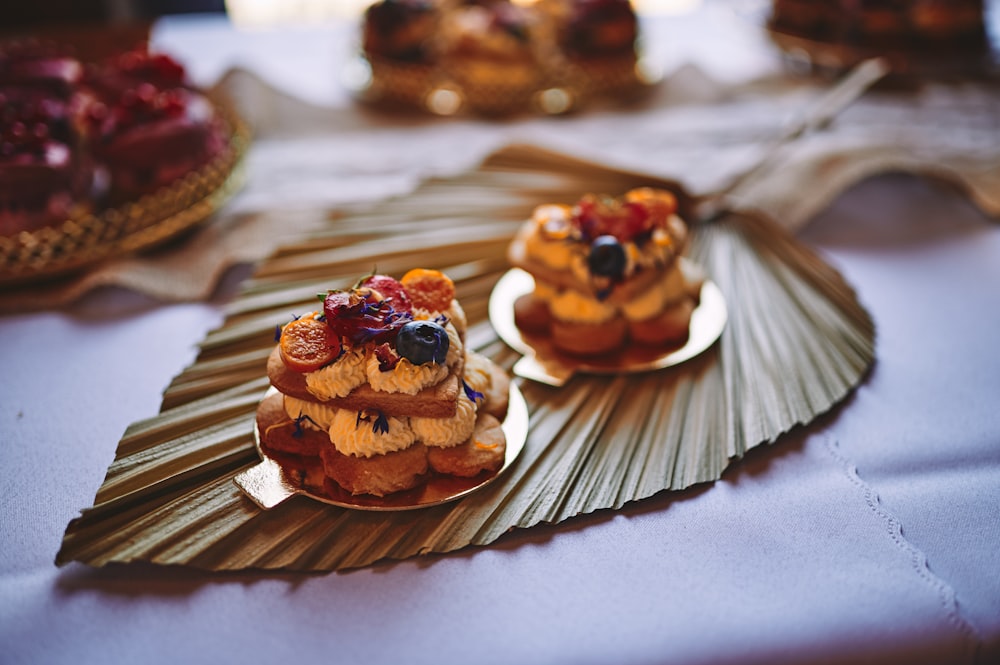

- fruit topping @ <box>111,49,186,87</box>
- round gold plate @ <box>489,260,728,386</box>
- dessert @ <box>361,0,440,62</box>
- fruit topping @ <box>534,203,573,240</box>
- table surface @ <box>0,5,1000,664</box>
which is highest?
dessert @ <box>361,0,440,62</box>

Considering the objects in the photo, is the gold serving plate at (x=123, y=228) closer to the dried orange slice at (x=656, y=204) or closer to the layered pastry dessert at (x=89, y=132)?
A: the layered pastry dessert at (x=89, y=132)

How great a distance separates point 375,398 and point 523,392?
13.1 inches

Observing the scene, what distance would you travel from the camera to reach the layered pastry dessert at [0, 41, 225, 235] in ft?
5.81

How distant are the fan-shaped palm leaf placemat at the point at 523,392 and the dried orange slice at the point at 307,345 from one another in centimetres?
20

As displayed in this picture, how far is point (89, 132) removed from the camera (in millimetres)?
1936

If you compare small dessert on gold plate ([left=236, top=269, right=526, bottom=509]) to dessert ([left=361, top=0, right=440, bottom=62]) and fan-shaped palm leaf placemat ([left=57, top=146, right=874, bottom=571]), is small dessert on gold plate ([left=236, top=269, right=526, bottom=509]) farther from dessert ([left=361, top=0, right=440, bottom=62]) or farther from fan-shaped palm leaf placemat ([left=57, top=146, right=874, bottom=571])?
dessert ([left=361, top=0, right=440, bottom=62])

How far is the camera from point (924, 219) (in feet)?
6.86

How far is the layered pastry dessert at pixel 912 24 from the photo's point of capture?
2.55 metres

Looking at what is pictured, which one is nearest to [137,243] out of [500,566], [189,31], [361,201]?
[361,201]

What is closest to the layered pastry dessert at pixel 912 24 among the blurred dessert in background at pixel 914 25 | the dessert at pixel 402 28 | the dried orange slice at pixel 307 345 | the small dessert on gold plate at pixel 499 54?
the blurred dessert in background at pixel 914 25

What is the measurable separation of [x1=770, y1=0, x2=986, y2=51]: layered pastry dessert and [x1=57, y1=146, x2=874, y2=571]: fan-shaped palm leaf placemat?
1.06m

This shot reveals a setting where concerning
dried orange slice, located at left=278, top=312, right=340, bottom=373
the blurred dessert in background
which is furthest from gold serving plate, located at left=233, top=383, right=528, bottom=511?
the blurred dessert in background

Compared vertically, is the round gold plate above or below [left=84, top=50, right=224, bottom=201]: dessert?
below

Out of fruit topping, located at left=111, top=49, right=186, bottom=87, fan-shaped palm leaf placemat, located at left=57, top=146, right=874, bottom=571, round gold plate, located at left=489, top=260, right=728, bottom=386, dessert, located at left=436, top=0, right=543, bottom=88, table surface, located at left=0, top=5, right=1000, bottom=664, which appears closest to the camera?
table surface, located at left=0, top=5, right=1000, bottom=664
